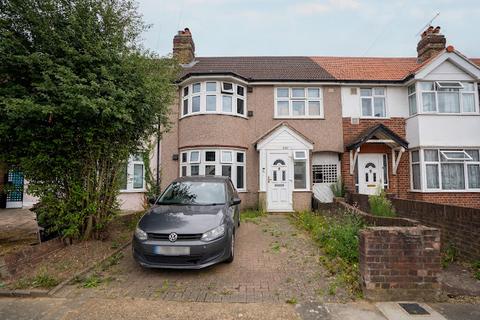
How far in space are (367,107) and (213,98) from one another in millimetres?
7105

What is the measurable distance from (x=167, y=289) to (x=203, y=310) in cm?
86

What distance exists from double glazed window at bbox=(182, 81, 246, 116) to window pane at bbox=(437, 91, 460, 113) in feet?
28.5

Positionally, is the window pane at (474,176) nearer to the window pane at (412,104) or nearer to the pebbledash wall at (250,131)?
the window pane at (412,104)

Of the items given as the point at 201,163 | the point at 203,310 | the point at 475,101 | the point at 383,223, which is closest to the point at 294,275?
the point at 203,310

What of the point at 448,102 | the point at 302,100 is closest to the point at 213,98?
the point at 302,100

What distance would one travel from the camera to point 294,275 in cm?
464

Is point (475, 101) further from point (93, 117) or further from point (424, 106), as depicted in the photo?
point (93, 117)

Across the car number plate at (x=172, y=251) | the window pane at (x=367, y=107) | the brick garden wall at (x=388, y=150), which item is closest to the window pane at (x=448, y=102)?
the brick garden wall at (x=388, y=150)

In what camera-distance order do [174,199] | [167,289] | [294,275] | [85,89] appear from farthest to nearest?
[174,199] → [85,89] → [294,275] → [167,289]

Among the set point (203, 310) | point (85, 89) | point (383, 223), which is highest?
point (85, 89)

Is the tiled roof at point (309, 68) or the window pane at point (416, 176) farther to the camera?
the tiled roof at point (309, 68)

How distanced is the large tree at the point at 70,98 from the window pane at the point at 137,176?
21.4 feet

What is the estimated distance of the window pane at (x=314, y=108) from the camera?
42.1 feet

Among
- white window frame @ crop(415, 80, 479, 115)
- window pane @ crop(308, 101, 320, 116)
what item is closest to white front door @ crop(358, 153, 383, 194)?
white window frame @ crop(415, 80, 479, 115)
